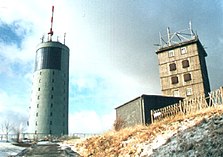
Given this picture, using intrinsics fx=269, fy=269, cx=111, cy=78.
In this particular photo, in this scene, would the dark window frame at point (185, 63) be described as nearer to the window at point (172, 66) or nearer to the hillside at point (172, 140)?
the window at point (172, 66)

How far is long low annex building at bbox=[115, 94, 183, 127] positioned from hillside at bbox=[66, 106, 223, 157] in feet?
40.0

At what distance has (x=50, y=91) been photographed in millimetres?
60062

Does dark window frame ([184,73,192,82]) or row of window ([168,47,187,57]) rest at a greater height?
row of window ([168,47,187,57])

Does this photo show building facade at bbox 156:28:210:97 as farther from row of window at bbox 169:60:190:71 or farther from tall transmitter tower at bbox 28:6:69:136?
tall transmitter tower at bbox 28:6:69:136

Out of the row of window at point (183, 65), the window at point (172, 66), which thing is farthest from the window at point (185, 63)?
the window at point (172, 66)

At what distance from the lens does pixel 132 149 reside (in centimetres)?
1770

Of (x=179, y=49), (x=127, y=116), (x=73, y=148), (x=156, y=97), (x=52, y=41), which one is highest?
(x=52, y=41)

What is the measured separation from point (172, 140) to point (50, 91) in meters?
47.5

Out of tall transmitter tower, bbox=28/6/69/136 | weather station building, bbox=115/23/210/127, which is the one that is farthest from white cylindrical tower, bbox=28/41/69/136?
weather station building, bbox=115/23/210/127

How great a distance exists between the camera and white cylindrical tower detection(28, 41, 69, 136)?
5756cm

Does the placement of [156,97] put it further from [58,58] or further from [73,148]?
[58,58]

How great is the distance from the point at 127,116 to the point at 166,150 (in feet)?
73.4

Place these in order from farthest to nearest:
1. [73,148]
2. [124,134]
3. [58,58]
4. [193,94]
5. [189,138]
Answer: [58,58], [193,94], [73,148], [124,134], [189,138]

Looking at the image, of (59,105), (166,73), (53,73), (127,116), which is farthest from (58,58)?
(127,116)
